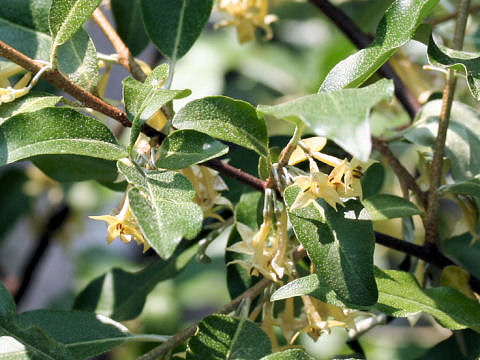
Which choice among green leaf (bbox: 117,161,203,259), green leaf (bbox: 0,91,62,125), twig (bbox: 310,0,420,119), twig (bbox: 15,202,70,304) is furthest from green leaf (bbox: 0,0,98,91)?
twig (bbox: 15,202,70,304)

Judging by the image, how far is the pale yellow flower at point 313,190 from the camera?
1.65 feet

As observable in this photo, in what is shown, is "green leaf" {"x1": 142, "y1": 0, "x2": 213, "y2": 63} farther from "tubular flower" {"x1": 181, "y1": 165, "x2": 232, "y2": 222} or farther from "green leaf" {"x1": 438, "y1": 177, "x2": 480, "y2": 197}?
"green leaf" {"x1": 438, "y1": 177, "x2": 480, "y2": 197}

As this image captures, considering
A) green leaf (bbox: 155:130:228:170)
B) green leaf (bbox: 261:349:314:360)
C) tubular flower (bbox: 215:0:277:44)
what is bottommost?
green leaf (bbox: 261:349:314:360)

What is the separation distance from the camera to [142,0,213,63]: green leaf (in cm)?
68

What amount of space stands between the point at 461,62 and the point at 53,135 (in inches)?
12.2

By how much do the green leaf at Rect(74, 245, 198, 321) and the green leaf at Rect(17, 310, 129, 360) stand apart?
157 millimetres

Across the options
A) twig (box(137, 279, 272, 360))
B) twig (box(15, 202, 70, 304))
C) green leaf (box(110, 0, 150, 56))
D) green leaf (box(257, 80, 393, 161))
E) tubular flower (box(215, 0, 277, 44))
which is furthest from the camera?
twig (box(15, 202, 70, 304))

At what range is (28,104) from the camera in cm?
56

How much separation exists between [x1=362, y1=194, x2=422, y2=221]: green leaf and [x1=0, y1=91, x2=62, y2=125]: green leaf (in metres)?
0.30

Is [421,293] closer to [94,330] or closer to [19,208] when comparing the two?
[94,330]

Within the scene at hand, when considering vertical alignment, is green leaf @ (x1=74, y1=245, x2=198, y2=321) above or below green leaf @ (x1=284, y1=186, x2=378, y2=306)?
below

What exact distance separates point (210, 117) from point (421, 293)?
0.26 metres

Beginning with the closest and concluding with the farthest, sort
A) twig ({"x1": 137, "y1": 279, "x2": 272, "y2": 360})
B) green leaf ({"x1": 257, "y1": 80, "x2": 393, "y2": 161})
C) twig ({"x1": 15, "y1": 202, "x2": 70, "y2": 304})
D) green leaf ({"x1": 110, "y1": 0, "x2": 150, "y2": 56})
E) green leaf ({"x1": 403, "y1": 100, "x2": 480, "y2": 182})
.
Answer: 1. green leaf ({"x1": 257, "y1": 80, "x2": 393, "y2": 161})
2. twig ({"x1": 137, "y1": 279, "x2": 272, "y2": 360})
3. green leaf ({"x1": 403, "y1": 100, "x2": 480, "y2": 182})
4. green leaf ({"x1": 110, "y1": 0, "x2": 150, "y2": 56})
5. twig ({"x1": 15, "y1": 202, "x2": 70, "y2": 304})

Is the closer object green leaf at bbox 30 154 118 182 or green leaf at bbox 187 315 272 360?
green leaf at bbox 187 315 272 360
